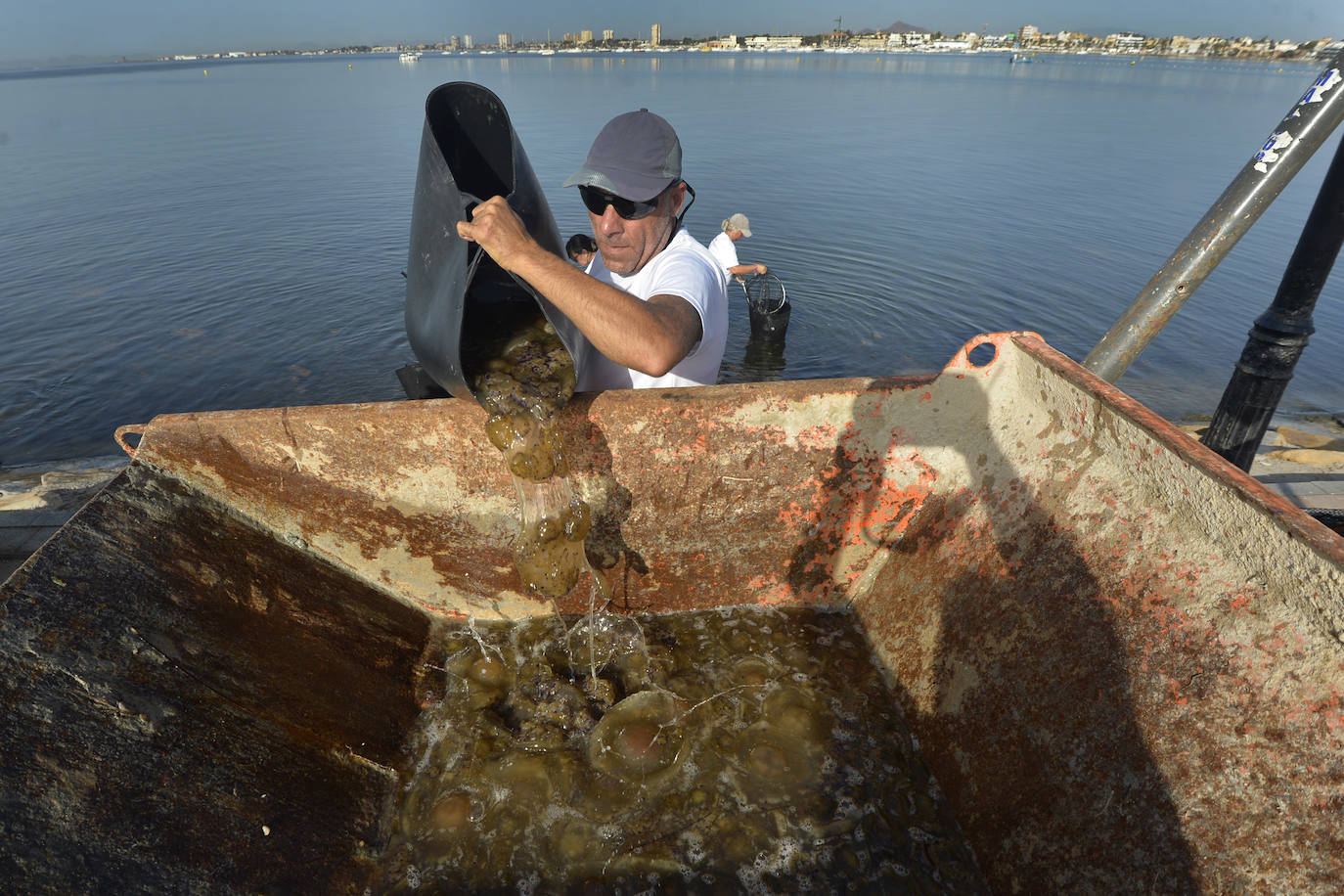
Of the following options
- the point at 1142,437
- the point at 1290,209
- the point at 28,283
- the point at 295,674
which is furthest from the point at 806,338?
the point at 1290,209

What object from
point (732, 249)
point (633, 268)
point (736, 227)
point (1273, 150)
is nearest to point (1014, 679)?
point (633, 268)

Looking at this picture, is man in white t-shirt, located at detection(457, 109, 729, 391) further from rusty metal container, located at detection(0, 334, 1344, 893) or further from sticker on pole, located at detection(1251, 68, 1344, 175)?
sticker on pole, located at detection(1251, 68, 1344, 175)

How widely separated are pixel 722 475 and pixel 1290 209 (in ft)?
60.1

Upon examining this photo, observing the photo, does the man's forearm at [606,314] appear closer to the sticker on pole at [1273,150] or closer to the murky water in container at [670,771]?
the murky water in container at [670,771]

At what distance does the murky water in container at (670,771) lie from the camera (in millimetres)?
2014

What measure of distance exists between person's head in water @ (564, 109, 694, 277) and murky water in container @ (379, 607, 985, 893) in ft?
5.70

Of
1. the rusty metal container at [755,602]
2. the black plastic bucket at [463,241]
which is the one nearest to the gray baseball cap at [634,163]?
the black plastic bucket at [463,241]

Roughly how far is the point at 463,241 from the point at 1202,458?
2.37 m

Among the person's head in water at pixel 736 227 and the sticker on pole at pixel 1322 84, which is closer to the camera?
the sticker on pole at pixel 1322 84

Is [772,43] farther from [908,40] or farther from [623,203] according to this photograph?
[623,203]

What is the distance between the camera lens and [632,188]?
2592 mm

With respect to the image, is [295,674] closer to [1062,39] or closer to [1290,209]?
[1290,209]

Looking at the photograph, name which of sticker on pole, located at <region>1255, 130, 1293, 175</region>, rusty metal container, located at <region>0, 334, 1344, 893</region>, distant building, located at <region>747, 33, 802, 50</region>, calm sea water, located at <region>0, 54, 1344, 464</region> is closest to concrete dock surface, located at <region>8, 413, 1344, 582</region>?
calm sea water, located at <region>0, 54, 1344, 464</region>

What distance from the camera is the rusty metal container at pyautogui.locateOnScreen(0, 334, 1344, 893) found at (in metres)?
1.48
